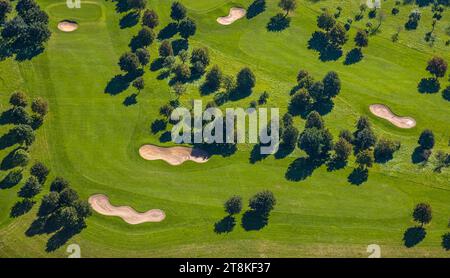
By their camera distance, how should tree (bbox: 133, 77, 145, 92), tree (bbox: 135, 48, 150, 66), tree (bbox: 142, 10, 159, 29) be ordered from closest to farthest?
1. tree (bbox: 133, 77, 145, 92)
2. tree (bbox: 135, 48, 150, 66)
3. tree (bbox: 142, 10, 159, 29)

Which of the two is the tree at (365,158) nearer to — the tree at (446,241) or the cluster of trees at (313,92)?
the cluster of trees at (313,92)

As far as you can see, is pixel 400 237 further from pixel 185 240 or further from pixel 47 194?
pixel 47 194

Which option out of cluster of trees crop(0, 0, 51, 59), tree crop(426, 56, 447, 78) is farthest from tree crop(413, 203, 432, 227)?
cluster of trees crop(0, 0, 51, 59)

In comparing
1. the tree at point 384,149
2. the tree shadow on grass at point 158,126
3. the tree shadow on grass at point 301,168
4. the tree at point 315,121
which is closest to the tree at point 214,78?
the tree shadow on grass at point 158,126

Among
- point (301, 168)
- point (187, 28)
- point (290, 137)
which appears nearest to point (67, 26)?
point (187, 28)

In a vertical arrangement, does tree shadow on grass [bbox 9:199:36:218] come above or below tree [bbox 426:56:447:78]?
below

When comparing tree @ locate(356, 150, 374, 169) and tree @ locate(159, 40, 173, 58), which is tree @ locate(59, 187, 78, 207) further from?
tree @ locate(356, 150, 374, 169)
